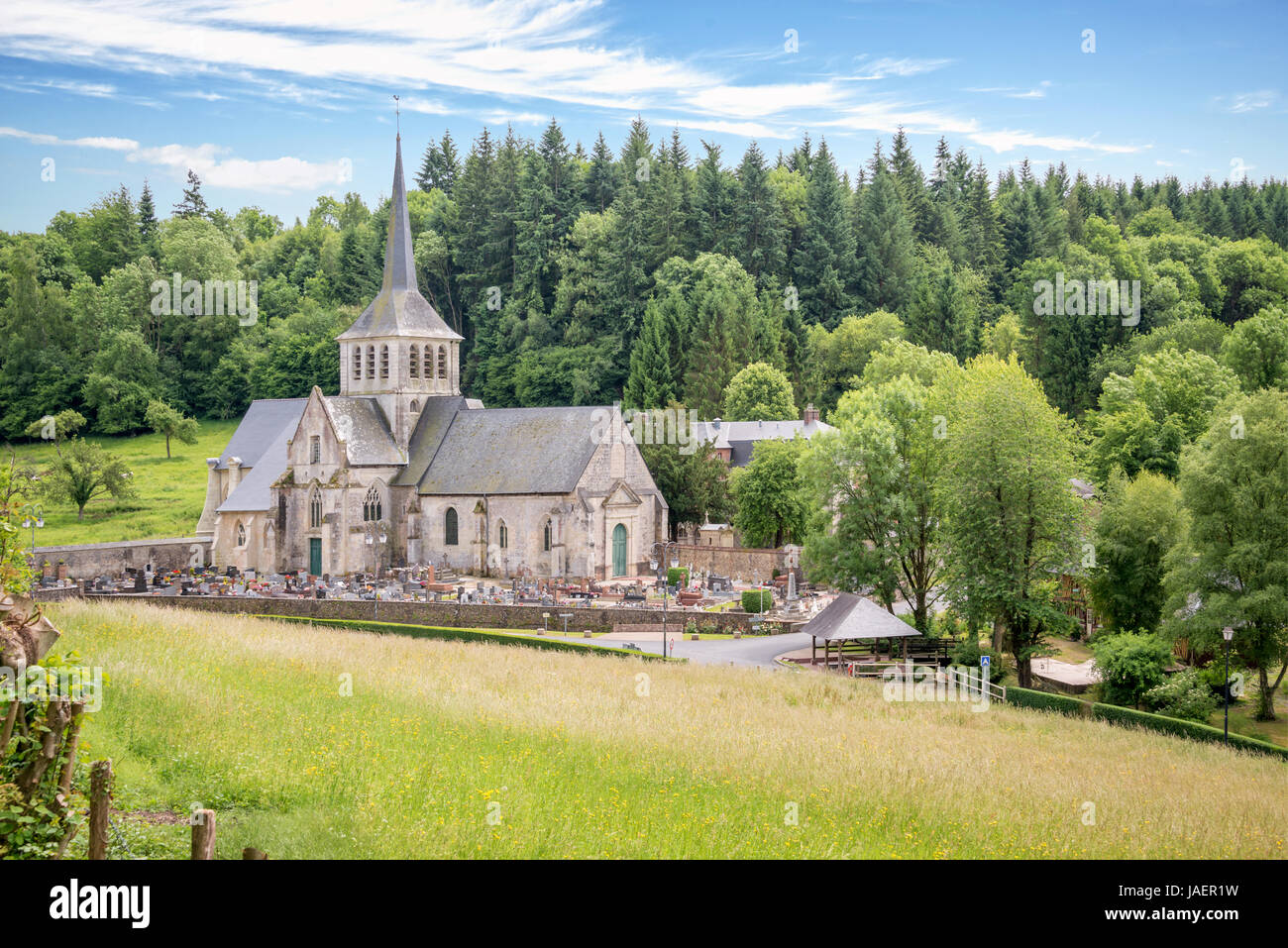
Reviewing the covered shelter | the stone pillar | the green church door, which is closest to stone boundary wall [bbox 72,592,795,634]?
the covered shelter

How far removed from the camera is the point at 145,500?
7075 cm

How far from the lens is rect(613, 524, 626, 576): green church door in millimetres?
53844

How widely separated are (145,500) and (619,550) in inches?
1310

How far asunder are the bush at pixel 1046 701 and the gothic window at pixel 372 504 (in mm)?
33499

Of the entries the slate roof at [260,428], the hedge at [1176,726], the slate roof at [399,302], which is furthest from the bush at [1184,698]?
the slate roof at [260,428]

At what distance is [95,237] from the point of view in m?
108

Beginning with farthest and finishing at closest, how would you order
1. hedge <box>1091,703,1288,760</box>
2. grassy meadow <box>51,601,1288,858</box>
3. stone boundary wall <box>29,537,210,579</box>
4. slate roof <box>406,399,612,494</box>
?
slate roof <box>406,399,612,494</box>
stone boundary wall <box>29,537,210,579</box>
hedge <box>1091,703,1288,760</box>
grassy meadow <box>51,601,1288,858</box>

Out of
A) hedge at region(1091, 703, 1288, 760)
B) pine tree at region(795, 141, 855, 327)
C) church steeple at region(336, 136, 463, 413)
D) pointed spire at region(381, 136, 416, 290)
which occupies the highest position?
pine tree at region(795, 141, 855, 327)

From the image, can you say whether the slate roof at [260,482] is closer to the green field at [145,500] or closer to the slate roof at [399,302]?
the slate roof at [399,302]

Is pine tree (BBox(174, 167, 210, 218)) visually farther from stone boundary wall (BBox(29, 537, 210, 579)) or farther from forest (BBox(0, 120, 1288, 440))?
stone boundary wall (BBox(29, 537, 210, 579))

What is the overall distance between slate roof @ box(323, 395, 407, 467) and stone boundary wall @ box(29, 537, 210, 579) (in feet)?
29.2

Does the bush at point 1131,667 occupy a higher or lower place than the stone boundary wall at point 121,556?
lower

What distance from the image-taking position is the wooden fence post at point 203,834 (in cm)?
891
